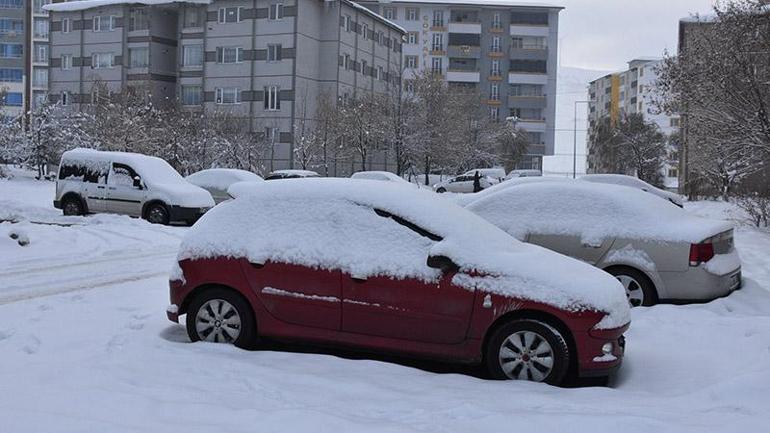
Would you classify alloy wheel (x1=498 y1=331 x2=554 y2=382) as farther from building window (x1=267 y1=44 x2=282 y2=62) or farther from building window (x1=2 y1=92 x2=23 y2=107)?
building window (x1=2 y1=92 x2=23 y2=107)

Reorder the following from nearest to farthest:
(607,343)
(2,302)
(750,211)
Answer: (607,343) < (2,302) < (750,211)

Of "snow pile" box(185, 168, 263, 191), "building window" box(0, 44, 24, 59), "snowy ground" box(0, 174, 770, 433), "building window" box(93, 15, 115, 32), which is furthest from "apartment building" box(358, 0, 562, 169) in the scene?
"snowy ground" box(0, 174, 770, 433)

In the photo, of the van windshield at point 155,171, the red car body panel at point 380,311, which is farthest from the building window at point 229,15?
the red car body panel at point 380,311

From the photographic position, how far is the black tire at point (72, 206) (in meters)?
18.7

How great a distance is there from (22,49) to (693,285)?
3873 inches

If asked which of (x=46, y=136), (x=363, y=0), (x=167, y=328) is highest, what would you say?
(x=363, y=0)

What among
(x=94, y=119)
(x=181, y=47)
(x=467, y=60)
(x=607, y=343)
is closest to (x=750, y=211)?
(x=607, y=343)

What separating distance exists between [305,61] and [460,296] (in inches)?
2128

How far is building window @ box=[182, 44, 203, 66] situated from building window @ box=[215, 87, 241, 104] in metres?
3.27

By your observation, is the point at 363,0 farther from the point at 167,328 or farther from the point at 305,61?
the point at 167,328

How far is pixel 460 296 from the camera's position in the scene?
5.70 meters

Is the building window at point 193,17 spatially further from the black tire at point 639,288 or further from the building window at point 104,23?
the black tire at point 639,288

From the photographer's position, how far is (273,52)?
57.4 metres

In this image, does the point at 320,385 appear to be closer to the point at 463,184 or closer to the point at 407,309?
the point at 407,309
